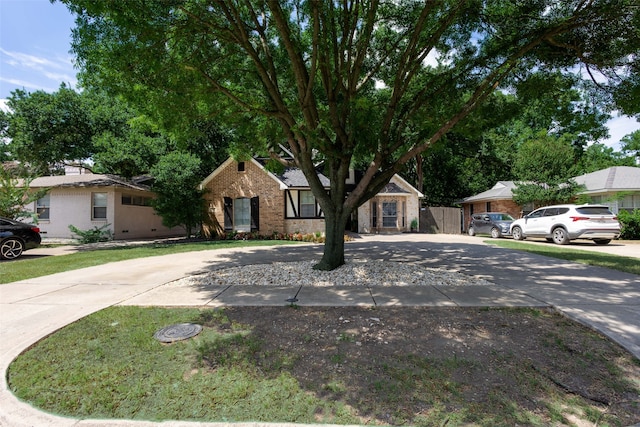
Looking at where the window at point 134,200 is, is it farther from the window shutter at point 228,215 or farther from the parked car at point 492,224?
the parked car at point 492,224

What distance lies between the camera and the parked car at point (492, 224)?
1867 cm

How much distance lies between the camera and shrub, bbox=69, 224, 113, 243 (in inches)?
613

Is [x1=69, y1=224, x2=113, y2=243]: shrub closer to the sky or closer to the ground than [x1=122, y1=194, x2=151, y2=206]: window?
closer to the ground

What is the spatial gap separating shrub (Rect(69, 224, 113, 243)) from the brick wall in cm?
552

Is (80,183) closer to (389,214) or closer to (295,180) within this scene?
(295,180)

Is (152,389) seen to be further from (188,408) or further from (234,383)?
(234,383)

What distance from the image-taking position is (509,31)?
7359 mm

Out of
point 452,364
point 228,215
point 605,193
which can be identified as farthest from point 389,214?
point 452,364

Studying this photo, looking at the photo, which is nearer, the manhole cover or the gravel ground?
the manhole cover

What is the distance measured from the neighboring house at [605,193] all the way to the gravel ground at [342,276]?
18297 mm

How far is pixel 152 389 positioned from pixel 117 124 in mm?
21996

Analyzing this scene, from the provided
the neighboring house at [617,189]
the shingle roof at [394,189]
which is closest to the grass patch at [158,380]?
the shingle roof at [394,189]

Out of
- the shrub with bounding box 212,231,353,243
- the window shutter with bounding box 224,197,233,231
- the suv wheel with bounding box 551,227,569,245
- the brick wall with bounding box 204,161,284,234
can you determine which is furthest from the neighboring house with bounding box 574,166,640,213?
the window shutter with bounding box 224,197,233,231

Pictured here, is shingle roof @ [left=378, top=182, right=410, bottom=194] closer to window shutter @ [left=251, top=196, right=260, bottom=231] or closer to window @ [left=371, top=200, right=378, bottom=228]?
window @ [left=371, top=200, right=378, bottom=228]
